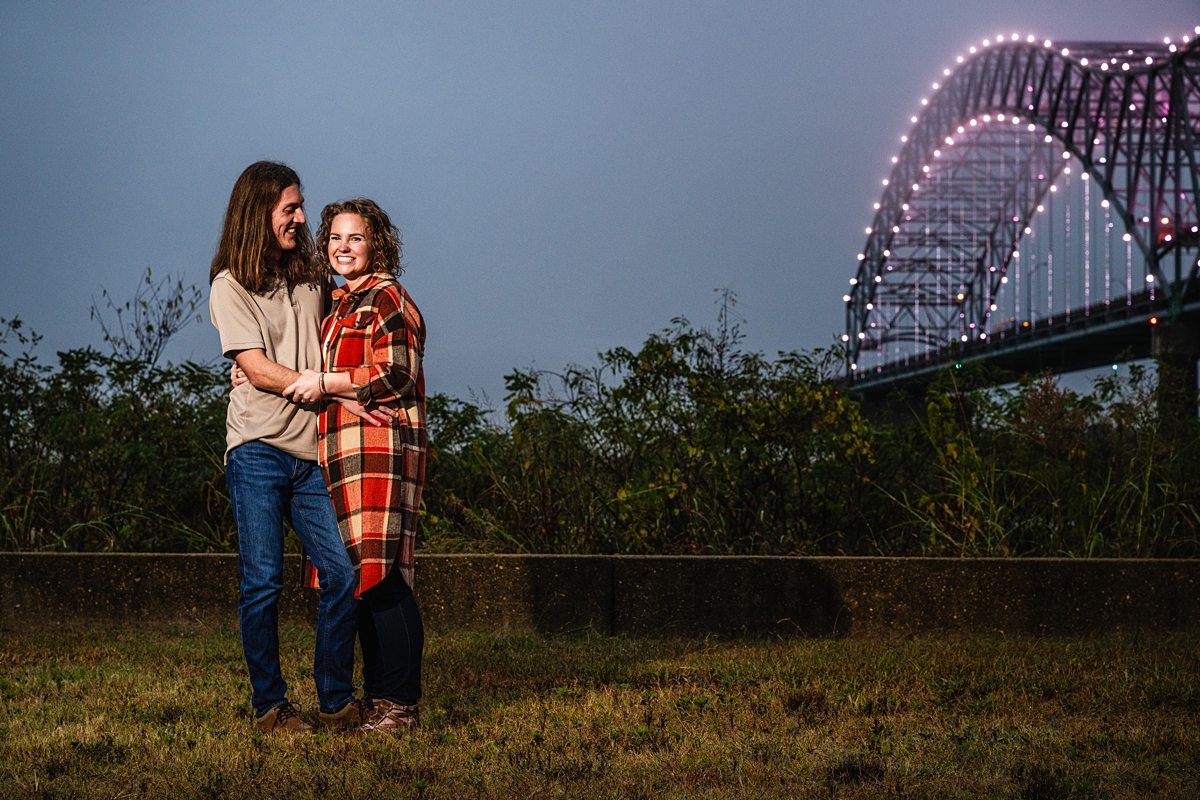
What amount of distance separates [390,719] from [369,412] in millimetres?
840

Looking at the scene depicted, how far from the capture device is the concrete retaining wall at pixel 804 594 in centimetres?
486

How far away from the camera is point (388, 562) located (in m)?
3.16

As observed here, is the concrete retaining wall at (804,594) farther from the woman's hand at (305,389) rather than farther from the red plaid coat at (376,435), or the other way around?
the woman's hand at (305,389)

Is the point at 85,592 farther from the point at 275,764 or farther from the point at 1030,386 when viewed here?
the point at 1030,386

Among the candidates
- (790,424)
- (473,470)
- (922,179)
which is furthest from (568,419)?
(922,179)

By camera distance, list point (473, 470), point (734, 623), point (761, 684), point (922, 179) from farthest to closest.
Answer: point (922, 179) < point (473, 470) < point (734, 623) < point (761, 684)

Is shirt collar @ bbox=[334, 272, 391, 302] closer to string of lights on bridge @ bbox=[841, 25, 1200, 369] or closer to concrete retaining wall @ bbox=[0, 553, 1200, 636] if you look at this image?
concrete retaining wall @ bbox=[0, 553, 1200, 636]

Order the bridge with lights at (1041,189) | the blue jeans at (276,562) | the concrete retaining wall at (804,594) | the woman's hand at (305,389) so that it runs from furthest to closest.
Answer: the bridge with lights at (1041,189) → the concrete retaining wall at (804,594) → the blue jeans at (276,562) → the woman's hand at (305,389)

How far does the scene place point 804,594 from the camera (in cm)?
490

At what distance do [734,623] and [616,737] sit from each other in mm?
1795

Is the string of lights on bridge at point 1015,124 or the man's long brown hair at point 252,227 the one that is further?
the string of lights on bridge at point 1015,124

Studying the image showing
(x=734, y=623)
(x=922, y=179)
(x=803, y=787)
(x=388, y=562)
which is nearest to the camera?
(x=803, y=787)

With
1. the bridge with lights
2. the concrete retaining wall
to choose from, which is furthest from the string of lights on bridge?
the concrete retaining wall

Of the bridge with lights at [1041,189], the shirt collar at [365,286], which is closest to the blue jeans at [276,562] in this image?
the shirt collar at [365,286]
